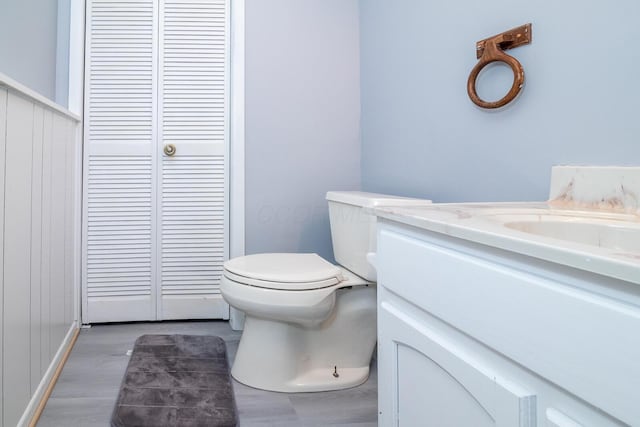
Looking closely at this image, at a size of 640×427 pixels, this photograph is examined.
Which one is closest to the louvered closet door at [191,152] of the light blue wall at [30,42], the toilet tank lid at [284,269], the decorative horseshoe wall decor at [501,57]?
the light blue wall at [30,42]

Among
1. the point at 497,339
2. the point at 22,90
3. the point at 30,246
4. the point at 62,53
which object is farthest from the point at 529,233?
the point at 62,53

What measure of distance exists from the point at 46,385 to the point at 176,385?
0.42 meters

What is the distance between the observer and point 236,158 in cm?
242

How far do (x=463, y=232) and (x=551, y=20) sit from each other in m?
0.79

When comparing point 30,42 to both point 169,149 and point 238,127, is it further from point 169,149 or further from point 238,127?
point 238,127

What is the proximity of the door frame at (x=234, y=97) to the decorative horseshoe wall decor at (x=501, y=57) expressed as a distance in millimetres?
1243

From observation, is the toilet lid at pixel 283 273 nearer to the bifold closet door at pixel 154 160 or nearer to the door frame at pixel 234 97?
the door frame at pixel 234 97

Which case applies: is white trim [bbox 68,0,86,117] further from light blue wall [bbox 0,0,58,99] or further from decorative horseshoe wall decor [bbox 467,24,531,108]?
decorative horseshoe wall decor [bbox 467,24,531,108]

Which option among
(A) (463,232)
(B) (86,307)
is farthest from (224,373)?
(A) (463,232)

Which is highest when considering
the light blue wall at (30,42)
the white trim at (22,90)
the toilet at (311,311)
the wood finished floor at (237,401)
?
the light blue wall at (30,42)

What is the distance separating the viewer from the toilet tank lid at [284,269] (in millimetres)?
1690

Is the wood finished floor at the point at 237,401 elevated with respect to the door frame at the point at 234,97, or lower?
lower

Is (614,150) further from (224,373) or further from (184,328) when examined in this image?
(184,328)

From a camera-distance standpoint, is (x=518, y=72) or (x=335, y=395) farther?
(x=335, y=395)
